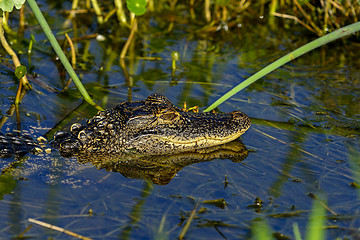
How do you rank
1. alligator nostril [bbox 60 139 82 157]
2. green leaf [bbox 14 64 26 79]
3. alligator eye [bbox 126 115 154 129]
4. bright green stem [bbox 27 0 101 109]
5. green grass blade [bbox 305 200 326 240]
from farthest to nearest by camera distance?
green leaf [bbox 14 64 26 79]
alligator nostril [bbox 60 139 82 157]
alligator eye [bbox 126 115 154 129]
bright green stem [bbox 27 0 101 109]
green grass blade [bbox 305 200 326 240]

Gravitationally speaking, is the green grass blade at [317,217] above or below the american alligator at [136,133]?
below

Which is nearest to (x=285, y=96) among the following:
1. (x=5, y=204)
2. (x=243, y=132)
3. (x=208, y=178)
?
(x=243, y=132)

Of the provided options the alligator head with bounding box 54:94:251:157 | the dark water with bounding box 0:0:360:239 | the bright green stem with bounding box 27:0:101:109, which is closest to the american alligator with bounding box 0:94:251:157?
the alligator head with bounding box 54:94:251:157

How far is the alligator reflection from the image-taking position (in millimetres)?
4805

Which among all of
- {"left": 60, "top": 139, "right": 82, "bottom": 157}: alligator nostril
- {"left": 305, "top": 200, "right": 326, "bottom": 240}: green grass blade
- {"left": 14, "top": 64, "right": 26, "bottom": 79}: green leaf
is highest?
{"left": 14, "top": 64, "right": 26, "bottom": 79}: green leaf

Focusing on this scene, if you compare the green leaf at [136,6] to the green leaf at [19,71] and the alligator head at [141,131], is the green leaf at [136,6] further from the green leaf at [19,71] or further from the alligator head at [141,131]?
the alligator head at [141,131]

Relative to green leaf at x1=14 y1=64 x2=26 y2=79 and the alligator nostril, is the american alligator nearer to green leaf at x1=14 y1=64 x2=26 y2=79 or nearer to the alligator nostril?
the alligator nostril

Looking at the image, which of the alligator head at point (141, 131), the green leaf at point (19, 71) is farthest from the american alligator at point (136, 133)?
the green leaf at point (19, 71)

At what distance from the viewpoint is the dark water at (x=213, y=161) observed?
399cm

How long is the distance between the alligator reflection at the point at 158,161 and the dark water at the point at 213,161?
0.11m

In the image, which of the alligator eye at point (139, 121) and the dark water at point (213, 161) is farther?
the alligator eye at point (139, 121)

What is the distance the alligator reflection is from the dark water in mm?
106

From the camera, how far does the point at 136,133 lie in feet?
16.4

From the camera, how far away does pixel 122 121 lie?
4.95m
